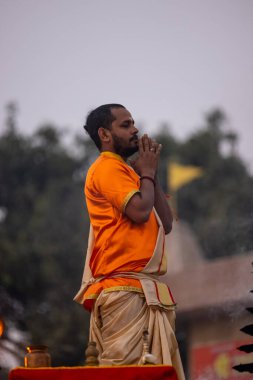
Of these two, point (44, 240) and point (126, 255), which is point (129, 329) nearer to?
point (126, 255)

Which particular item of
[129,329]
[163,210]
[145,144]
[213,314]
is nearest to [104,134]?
[145,144]

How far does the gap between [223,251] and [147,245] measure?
2630cm

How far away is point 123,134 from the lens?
8430 mm

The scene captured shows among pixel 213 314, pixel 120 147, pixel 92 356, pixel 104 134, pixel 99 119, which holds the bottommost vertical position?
pixel 213 314

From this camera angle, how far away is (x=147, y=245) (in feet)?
26.7

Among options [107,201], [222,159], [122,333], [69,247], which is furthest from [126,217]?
[222,159]

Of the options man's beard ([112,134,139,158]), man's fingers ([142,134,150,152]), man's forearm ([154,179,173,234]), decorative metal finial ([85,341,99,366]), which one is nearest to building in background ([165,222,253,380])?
man's forearm ([154,179,173,234])

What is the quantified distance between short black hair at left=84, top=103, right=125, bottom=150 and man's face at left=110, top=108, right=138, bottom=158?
0.05 meters

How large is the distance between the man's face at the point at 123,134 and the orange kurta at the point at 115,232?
0.45 feet

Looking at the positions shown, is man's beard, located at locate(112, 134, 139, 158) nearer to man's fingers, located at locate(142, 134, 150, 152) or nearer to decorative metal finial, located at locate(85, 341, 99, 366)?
man's fingers, located at locate(142, 134, 150, 152)

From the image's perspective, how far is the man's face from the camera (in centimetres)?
843

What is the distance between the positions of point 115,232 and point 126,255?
18cm

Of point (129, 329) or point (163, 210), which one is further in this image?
Answer: point (163, 210)

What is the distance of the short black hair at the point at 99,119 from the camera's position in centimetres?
846
